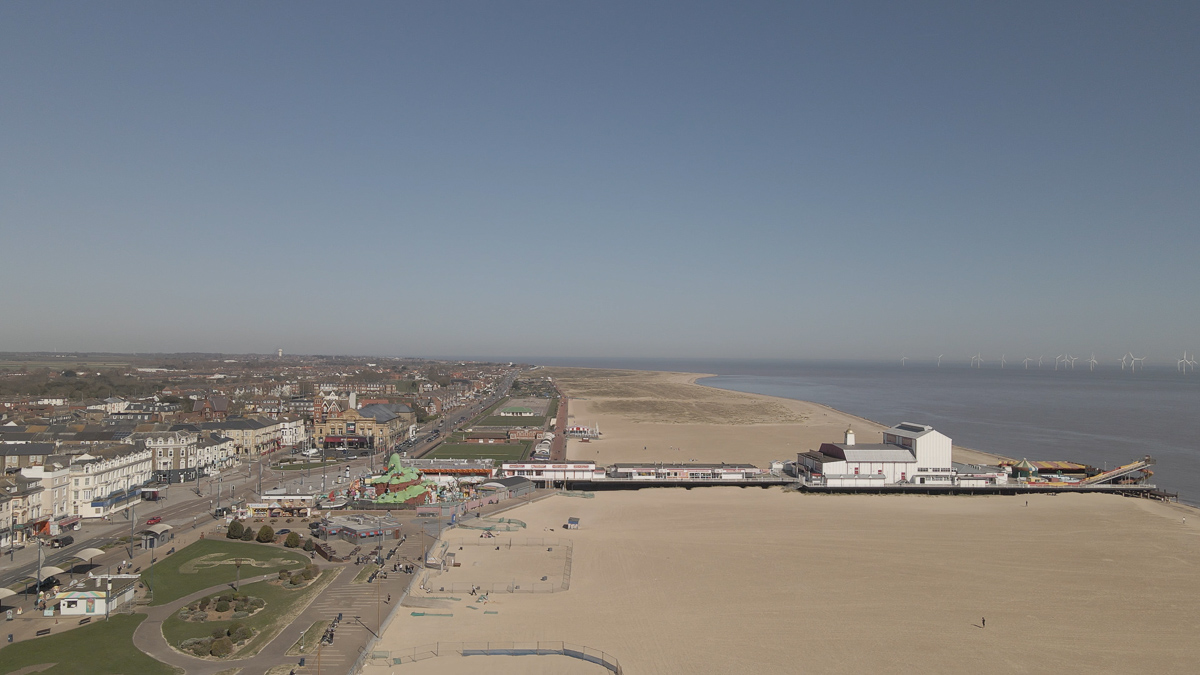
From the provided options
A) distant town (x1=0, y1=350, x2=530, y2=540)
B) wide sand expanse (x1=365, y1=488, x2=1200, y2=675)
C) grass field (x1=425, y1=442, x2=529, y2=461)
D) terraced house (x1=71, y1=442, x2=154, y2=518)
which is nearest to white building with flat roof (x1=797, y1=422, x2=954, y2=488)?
wide sand expanse (x1=365, y1=488, x2=1200, y2=675)

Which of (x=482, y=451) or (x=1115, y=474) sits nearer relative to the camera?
(x=1115, y=474)

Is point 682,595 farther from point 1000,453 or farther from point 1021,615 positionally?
point 1000,453

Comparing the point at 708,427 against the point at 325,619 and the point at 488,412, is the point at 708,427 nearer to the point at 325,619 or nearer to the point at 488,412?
the point at 488,412

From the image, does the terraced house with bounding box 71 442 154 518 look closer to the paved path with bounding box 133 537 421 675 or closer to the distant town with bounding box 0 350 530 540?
the distant town with bounding box 0 350 530 540

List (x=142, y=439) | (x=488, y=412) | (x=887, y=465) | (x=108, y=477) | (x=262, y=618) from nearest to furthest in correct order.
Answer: (x=262, y=618), (x=108, y=477), (x=887, y=465), (x=142, y=439), (x=488, y=412)

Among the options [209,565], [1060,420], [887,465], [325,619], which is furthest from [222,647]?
[1060,420]
